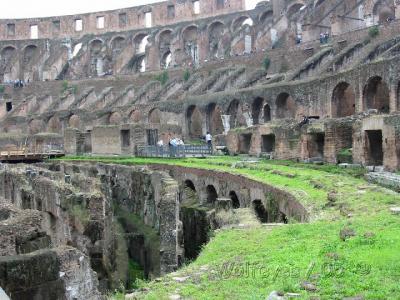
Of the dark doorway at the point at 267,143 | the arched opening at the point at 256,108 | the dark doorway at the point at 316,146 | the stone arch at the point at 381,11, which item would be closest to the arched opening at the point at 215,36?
the stone arch at the point at 381,11

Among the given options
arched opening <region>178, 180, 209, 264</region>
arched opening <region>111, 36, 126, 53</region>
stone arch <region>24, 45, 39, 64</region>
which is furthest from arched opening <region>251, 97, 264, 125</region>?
stone arch <region>24, 45, 39, 64</region>

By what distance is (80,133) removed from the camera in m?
34.3

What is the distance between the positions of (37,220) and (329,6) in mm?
38994

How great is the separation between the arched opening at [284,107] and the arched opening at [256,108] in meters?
Answer: 1.59

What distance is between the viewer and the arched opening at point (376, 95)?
2488cm

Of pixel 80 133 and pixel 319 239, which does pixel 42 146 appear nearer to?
pixel 80 133

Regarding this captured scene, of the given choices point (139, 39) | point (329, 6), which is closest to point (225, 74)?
point (329, 6)

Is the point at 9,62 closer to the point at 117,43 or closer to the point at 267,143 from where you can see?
the point at 117,43

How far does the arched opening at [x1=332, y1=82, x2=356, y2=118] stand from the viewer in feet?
89.2

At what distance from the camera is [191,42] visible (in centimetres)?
5706

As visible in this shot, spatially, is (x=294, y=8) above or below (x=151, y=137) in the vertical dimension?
above

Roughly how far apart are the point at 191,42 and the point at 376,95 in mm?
33262

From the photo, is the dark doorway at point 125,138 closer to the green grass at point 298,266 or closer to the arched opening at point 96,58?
the green grass at point 298,266

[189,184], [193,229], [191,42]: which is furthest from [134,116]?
[193,229]
